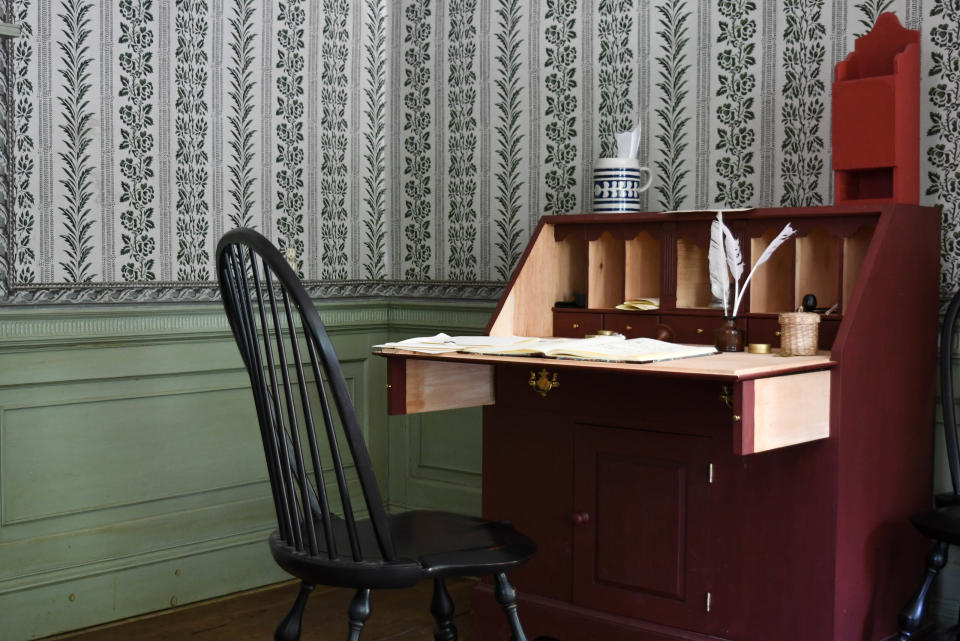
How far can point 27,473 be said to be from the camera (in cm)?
269

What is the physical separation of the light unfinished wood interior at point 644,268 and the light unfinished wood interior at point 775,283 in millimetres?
283

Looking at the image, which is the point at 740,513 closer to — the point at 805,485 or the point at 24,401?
the point at 805,485

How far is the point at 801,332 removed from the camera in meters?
2.15

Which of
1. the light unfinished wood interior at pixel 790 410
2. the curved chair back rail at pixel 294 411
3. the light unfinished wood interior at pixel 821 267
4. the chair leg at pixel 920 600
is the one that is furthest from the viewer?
the light unfinished wood interior at pixel 821 267

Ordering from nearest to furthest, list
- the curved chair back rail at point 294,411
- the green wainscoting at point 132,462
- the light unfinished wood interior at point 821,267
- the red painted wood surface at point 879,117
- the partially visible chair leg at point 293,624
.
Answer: the curved chair back rail at point 294,411
the partially visible chair leg at point 293,624
the red painted wood surface at point 879,117
the light unfinished wood interior at point 821,267
the green wainscoting at point 132,462

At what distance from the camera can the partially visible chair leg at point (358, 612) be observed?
172 centimetres

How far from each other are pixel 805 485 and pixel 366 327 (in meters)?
1.68

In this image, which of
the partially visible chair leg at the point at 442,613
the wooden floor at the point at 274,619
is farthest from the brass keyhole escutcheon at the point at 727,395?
the wooden floor at the point at 274,619

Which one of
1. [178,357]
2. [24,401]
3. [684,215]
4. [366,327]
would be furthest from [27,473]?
[684,215]

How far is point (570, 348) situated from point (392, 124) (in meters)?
1.57

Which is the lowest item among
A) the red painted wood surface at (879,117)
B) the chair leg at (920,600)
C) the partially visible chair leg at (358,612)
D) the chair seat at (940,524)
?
the chair leg at (920,600)

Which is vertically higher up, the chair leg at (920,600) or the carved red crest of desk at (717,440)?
the carved red crest of desk at (717,440)

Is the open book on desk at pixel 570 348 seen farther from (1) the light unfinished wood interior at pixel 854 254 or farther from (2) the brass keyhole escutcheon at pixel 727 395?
(1) the light unfinished wood interior at pixel 854 254

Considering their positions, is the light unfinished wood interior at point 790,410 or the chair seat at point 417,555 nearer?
the chair seat at point 417,555
